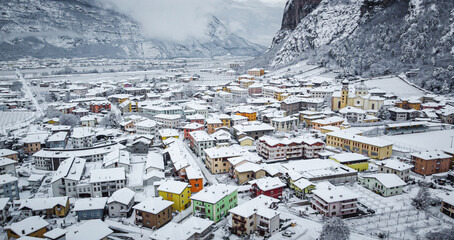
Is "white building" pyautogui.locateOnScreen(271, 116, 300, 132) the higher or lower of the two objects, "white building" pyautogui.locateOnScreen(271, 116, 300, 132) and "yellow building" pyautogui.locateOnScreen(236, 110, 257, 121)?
the lower

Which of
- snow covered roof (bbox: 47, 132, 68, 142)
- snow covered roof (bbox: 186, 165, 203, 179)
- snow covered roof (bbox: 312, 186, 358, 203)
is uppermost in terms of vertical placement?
snow covered roof (bbox: 47, 132, 68, 142)

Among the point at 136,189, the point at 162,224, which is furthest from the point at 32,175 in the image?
the point at 162,224

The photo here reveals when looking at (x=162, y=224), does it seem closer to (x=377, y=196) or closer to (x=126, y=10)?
(x=377, y=196)

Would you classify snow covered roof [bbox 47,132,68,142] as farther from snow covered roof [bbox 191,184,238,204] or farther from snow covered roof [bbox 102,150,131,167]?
snow covered roof [bbox 191,184,238,204]

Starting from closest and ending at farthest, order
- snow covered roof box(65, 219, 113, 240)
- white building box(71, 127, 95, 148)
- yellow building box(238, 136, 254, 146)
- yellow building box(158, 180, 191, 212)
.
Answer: snow covered roof box(65, 219, 113, 240), yellow building box(158, 180, 191, 212), yellow building box(238, 136, 254, 146), white building box(71, 127, 95, 148)

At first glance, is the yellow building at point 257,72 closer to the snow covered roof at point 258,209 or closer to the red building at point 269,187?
the red building at point 269,187

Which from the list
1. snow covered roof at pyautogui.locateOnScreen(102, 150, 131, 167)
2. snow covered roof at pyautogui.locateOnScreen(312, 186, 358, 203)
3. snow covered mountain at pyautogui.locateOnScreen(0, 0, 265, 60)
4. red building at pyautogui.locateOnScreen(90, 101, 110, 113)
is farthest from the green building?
snow covered mountain at pyautogui.locateOnScreen(0, 0, 265, 60)

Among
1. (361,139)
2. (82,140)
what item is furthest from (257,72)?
(82,140)
